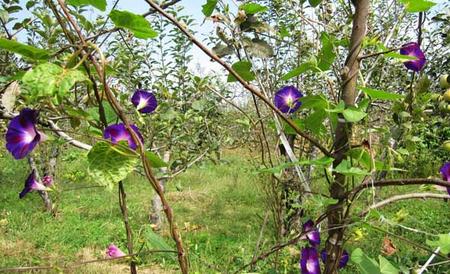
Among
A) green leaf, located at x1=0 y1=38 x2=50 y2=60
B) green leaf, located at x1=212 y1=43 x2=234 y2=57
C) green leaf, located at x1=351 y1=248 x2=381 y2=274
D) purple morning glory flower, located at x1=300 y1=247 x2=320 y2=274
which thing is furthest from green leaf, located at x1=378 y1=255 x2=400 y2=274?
green leaf, located at x1=0 y1=38 x2=50 y2=60

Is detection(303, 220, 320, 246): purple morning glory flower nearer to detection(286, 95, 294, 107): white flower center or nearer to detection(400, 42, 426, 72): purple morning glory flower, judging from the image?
detection(286, 95, 294, 107): white flower center

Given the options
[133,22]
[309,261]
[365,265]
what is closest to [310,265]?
[309,261]

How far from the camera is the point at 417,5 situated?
81 centimetres

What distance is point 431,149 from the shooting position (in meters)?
7.02

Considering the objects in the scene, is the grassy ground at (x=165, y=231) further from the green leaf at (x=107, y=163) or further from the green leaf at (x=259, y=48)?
the green leaf at (x=107, y=163)

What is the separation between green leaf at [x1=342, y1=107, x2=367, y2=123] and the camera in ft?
2.42

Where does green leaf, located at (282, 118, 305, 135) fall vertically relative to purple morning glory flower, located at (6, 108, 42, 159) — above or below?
below

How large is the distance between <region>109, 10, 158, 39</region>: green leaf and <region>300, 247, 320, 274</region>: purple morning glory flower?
630mm

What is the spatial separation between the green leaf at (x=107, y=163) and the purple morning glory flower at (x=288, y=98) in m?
0.52

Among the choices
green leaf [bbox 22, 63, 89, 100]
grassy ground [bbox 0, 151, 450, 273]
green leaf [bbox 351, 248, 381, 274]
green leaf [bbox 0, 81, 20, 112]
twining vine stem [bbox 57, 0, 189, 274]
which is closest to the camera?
green leaf [bbox 22, 63, 89, 100]

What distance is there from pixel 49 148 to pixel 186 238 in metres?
2.47

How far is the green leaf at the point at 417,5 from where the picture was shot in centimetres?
80

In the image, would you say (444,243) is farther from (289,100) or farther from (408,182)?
(289,100)

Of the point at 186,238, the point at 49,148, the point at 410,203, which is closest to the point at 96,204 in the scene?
the point at 49,148
